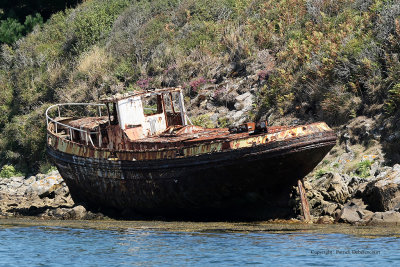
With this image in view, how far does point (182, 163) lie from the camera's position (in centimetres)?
1686

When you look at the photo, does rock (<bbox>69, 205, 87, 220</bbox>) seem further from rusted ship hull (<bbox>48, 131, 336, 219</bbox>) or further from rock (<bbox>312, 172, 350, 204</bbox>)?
rock (<bbox>312, 172, 350, 204</bbox>)

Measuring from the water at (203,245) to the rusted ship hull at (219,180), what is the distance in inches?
24.8

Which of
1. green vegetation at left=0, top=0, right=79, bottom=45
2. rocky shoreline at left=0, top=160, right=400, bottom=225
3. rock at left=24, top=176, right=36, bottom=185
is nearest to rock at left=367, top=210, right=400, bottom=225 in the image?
rocky shoreline at left=0, top=160, right=400, bottom=225

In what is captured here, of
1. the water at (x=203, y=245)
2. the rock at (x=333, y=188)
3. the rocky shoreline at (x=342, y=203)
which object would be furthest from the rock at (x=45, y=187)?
the rock at (x=333, y=188)

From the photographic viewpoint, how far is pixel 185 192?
17203 millimetres

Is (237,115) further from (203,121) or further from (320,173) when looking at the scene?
(320,173)

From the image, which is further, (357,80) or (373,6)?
(373,6)

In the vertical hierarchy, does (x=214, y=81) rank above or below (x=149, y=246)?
above

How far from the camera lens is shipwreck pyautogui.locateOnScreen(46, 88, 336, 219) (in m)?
16.1

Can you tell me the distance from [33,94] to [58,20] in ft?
27.4

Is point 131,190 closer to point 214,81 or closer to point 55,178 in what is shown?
point 55,178

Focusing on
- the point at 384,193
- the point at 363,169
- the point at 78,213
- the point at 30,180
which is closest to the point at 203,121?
the point at 78,213

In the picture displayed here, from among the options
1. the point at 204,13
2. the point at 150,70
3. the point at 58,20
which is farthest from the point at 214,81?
the point at 58,20

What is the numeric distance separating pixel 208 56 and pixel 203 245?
15.3m
